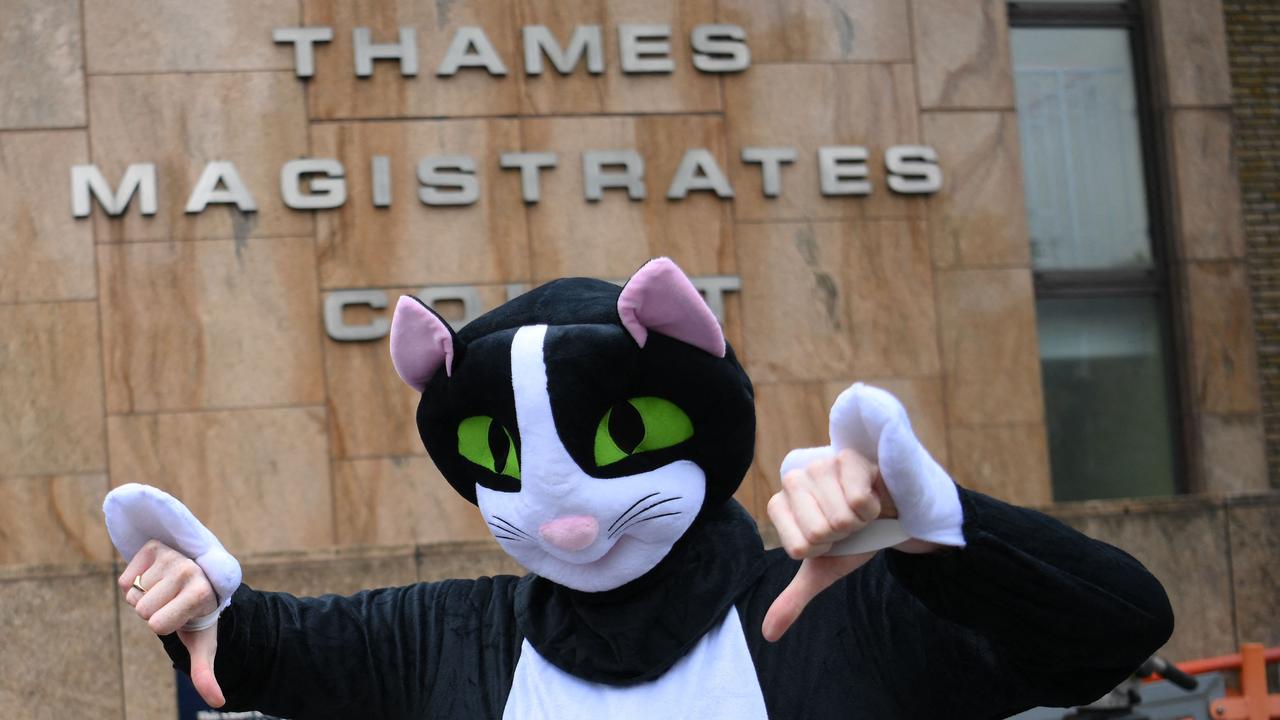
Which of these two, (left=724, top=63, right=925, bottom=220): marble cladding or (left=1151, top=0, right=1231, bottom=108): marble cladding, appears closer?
(left=724, top=63, right=925, bottom=220): marble cladding

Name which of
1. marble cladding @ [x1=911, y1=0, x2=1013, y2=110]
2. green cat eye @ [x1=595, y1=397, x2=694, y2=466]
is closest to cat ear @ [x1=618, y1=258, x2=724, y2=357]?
green cat eye @ [x1=595, y1=397, x2=694, y2=466]

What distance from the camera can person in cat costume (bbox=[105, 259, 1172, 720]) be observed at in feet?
7.84

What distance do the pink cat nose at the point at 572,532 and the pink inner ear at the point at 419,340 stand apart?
1.23 ft

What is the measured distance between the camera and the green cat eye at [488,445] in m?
2.71

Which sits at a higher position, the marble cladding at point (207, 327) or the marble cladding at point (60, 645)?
the marble cladding at point (207, 327)

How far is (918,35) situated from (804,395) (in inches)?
85.2

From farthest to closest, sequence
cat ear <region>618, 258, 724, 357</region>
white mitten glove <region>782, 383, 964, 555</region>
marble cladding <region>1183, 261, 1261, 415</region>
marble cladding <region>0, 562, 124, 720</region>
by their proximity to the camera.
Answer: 1. marble cladding <region>1183, 261, 1261, 415</region>
2. marble cladding <region>0, 562, 124, 720</region>
3. cat ear <region>618, 258, 724, 357</region>
4. white mitten glove <region>782, 383, 964, 555</region>

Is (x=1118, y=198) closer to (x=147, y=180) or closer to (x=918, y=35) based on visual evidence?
(x=918, y=35)

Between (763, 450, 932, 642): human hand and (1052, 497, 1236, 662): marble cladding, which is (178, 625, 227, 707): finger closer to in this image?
(763, 450, 932, 642): human hand

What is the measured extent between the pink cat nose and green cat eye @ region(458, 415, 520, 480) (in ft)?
0.51

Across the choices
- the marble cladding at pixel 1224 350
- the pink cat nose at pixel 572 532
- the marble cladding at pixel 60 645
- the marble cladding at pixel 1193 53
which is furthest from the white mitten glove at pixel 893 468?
the marble cladding at pixel 1193 53

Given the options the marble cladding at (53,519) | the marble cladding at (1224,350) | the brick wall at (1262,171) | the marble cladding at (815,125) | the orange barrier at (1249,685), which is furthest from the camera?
the brick wall at (1262,171)

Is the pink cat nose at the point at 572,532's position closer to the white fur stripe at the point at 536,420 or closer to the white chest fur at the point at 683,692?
the white fur stripe at the point at 536,420

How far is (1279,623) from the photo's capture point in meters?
8.05
